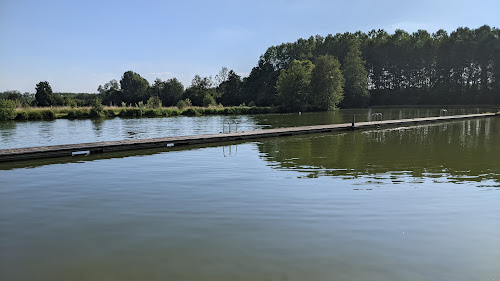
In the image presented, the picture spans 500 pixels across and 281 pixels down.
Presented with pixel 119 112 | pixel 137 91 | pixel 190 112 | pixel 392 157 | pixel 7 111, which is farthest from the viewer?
pixel 137 91

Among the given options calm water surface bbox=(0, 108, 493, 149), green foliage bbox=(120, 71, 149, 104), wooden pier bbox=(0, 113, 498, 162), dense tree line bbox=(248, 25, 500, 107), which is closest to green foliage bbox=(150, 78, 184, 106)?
green foliage bbox=(120, 71, 149, 104)

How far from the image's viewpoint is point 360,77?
7800 centimetres

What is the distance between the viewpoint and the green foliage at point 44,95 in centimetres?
5394

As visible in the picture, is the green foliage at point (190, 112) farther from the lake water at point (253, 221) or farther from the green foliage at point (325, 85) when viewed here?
the lake water at point (253, 221)

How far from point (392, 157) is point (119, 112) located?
3760 cm

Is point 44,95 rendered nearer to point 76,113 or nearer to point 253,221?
point 76,113

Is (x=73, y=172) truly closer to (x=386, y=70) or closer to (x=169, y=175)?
(x=169, y=175)

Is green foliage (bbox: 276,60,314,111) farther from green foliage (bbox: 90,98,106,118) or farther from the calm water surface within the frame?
green foliage (bbox: 90,98,106,118)

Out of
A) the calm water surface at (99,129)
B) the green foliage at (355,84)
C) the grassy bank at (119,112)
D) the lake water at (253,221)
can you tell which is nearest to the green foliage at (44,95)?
the grassy bank at (119,112)

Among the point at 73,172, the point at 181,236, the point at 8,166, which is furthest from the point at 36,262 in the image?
the point at 8,166

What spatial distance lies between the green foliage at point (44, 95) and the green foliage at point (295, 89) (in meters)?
35.6

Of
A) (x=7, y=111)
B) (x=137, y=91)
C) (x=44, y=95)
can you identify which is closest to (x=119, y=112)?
(x=7, y=111)

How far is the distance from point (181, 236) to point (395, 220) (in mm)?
3359

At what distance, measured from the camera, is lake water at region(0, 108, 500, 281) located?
14.1 feet
